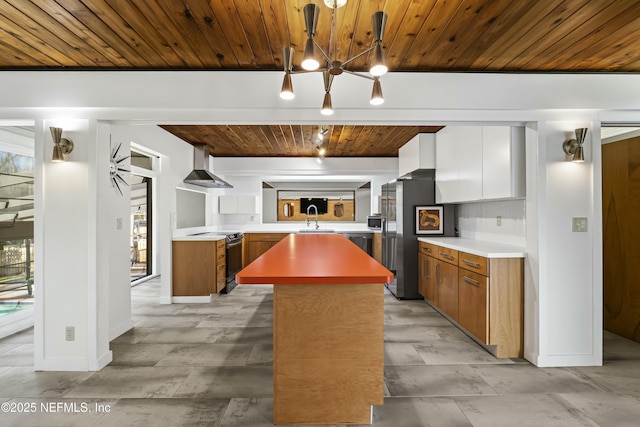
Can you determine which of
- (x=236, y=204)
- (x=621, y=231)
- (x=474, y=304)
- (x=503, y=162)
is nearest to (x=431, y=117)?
(x=503, y=162)

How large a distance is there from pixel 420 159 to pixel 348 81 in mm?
2175

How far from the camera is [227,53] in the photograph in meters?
2.36

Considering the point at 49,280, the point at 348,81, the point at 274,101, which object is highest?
the point at 348,81

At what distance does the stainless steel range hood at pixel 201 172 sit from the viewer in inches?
195

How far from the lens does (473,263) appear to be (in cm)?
291

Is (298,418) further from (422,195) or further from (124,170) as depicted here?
(422,195)

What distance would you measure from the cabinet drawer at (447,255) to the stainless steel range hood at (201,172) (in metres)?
3.52

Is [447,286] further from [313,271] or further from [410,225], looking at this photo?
[313,271]

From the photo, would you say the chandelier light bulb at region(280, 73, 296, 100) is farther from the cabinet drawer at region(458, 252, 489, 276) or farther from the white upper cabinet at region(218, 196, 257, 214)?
the white upper cabinet at region(218, 196, 257, 214)

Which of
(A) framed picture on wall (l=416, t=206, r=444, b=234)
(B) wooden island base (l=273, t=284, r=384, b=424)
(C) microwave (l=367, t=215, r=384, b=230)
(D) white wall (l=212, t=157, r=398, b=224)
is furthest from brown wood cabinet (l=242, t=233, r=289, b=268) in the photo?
(B) wooden island base (l=273, t=284, r=384, b=424)

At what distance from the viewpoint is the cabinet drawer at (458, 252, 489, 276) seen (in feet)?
9.00

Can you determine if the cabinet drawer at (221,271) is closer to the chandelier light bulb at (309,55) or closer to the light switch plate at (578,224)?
the chandelier light bulb at (309,55)

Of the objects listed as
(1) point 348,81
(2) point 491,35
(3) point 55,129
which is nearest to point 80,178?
(3) point 55,129

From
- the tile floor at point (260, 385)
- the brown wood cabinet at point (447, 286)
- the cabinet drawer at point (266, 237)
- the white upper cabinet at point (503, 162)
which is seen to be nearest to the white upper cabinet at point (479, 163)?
the white upper cabinet at point (503, 162)
